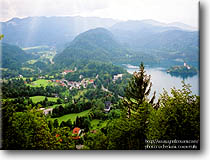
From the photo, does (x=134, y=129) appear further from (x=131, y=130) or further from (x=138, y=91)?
(x=138, y=91)

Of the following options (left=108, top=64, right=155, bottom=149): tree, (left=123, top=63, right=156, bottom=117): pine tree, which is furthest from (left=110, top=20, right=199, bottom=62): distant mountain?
(left=108, top=64, right=155, bottom=149): tree

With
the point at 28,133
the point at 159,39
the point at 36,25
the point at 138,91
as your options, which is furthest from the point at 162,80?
the point at 36,25

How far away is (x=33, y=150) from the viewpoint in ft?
10.9

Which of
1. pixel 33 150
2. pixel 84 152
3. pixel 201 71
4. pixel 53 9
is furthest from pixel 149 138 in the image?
pixel 53 9

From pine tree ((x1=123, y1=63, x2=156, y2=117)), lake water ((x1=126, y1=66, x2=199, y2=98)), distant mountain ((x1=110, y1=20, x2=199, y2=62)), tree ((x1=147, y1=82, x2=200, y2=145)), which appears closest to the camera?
tree ((x1=147, y1=82, x2=200, y2=145))

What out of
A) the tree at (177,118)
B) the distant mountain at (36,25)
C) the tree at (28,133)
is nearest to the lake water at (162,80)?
the tree at (177,118)

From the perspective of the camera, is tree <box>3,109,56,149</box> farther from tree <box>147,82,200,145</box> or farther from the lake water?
the lake water

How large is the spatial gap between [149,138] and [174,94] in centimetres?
89

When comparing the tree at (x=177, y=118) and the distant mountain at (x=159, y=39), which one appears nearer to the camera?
the tree at (x=177, y=118)

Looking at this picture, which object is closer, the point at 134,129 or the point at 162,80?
the point at 134,129

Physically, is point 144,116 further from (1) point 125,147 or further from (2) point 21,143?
(2) point 21,143

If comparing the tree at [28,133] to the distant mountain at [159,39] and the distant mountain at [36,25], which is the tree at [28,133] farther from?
the distant mountain at [159,39]

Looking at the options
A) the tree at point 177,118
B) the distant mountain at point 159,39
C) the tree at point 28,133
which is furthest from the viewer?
the distant mountain at point 159,39

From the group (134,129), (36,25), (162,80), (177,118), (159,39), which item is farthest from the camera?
(159,39)
